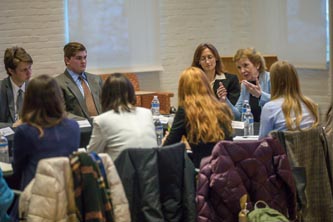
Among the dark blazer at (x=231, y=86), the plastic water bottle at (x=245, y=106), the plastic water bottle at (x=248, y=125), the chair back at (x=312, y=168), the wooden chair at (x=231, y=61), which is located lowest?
the chair back at (x=312, y=168)

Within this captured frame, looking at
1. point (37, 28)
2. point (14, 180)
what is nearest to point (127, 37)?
point (37, 28)

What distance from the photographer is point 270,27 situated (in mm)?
9547

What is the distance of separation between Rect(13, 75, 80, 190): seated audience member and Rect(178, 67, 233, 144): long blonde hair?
0.83 meters

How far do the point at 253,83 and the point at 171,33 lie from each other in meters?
3.00

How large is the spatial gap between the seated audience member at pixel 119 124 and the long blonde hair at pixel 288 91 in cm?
93

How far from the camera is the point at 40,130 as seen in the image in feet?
13.5

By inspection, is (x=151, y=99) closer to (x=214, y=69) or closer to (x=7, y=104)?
(x=214, y=69)

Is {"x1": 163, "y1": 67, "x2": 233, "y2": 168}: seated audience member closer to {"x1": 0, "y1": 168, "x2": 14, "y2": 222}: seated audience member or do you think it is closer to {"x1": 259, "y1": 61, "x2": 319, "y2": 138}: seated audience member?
{"x1": 259, "y1": 61, "x2": 319, "y2": 138}: seated audience member

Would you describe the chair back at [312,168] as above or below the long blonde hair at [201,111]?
below

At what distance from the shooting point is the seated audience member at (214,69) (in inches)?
262

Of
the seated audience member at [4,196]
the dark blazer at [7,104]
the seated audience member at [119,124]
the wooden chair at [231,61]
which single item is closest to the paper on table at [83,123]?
the dark blazer at [7,104]

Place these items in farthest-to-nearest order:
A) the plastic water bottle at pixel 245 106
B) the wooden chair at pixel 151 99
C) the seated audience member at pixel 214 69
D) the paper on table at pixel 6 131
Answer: the wooden chair at pixel 151 99, the seated audience member at pixel 214 69, the plastic water bottle at pixel 245 106, the paper on table at pixel 6 131

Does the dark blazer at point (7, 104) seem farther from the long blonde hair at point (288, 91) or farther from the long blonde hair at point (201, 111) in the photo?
the long blonde hair at point (288, 91)

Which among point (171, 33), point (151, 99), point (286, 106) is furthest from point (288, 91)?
point (171, 33)
